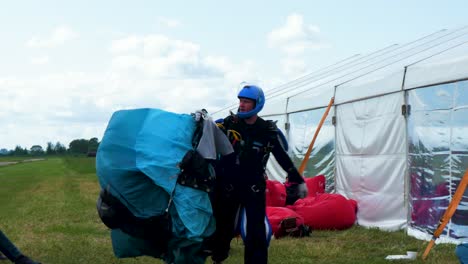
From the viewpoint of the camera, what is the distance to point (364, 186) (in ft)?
38.4

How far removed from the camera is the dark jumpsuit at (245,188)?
20.6 ft

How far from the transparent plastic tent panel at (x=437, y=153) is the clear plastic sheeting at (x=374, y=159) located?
A: 13.6 inches

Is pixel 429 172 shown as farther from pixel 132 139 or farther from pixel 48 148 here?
pixel 48 148

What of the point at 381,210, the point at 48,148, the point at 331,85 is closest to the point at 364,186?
the point at 381,210

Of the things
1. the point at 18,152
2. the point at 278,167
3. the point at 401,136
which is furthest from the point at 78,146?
the point at 401,136

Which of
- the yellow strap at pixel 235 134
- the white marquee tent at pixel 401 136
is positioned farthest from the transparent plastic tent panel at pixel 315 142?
the yellow strap at pixel 235 134

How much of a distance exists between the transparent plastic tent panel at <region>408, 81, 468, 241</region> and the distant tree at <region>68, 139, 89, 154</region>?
106m

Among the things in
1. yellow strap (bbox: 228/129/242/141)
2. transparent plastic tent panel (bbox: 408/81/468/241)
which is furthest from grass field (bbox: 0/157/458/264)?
yellow strap (bbox: 228/129/242/141)

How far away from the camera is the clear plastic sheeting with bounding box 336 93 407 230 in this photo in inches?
418

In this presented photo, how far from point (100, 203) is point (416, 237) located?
5787 millimetres

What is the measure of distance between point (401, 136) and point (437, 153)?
1030 millimetres

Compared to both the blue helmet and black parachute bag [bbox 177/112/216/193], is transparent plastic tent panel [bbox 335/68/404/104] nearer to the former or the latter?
the blue helmet

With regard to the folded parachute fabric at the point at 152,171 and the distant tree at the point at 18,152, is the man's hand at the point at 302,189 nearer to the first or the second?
the folded parachute fabric at the point at 152,171

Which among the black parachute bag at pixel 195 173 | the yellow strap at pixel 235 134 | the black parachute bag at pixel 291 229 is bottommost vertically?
the black parachute bag at pixel 291 229
